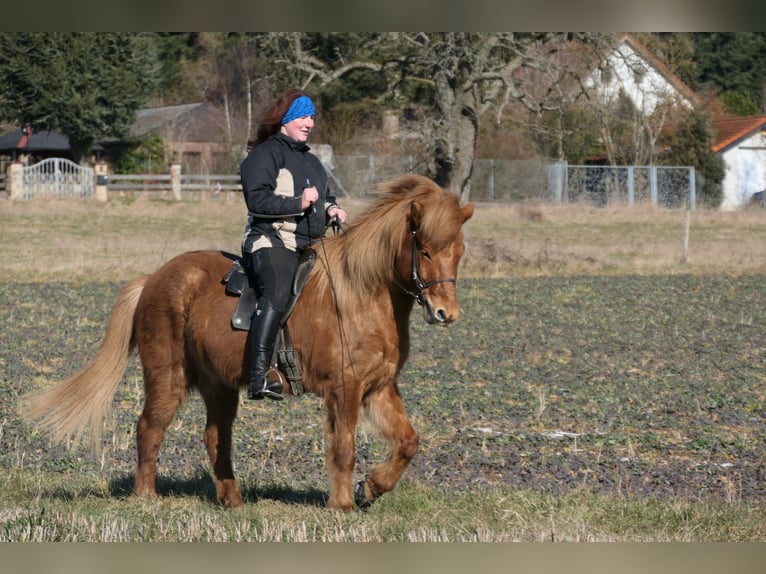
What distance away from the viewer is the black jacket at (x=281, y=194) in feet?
21.2

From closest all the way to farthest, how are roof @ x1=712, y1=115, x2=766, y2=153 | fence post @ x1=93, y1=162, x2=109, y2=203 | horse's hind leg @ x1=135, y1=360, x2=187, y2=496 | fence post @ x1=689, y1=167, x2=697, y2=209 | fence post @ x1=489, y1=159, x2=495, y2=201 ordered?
1. horse's hind leg @ x1=135, y1=360, x2=187, y2=496
2. fence post @ x1=689, y1=167, x2=697, y2=209
3. fence post @ x1=93, y1=162, x2=109, y2=203
4. fence post @ x1=489, y1=159, x2=495, y2=201
5. roof @ x1=712, y1=115, x2=766, y2=153

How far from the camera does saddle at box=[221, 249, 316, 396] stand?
659 centimetres

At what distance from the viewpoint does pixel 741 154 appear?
1869 inches

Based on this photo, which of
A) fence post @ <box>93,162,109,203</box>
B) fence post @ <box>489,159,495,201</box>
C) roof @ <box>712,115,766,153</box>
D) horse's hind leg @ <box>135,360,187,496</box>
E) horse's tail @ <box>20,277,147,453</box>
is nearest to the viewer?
horse's hind leg @ <box>135,360,187,496</box>

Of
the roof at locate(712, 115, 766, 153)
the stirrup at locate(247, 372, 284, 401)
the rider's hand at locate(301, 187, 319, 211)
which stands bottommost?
the stirrup at locate(247, 372, 284, 401)

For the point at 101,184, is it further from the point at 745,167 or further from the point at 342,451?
the point at 342,451

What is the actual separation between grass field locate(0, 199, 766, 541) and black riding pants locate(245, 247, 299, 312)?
1311 millimetres

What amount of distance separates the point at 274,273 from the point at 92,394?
1.88 m

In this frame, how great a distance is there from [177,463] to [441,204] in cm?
362

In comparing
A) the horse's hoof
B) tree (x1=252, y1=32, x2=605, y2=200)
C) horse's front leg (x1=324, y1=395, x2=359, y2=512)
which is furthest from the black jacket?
tree (x1=252, y1=32, x2=605, y2=200)

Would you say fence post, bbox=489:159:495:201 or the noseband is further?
fence post, bbox=489:159:495:201

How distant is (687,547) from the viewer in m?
3.18

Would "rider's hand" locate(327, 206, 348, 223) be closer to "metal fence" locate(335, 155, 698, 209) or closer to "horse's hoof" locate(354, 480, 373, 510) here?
"horse's hoof" locate(354, 480, 373, 510)
